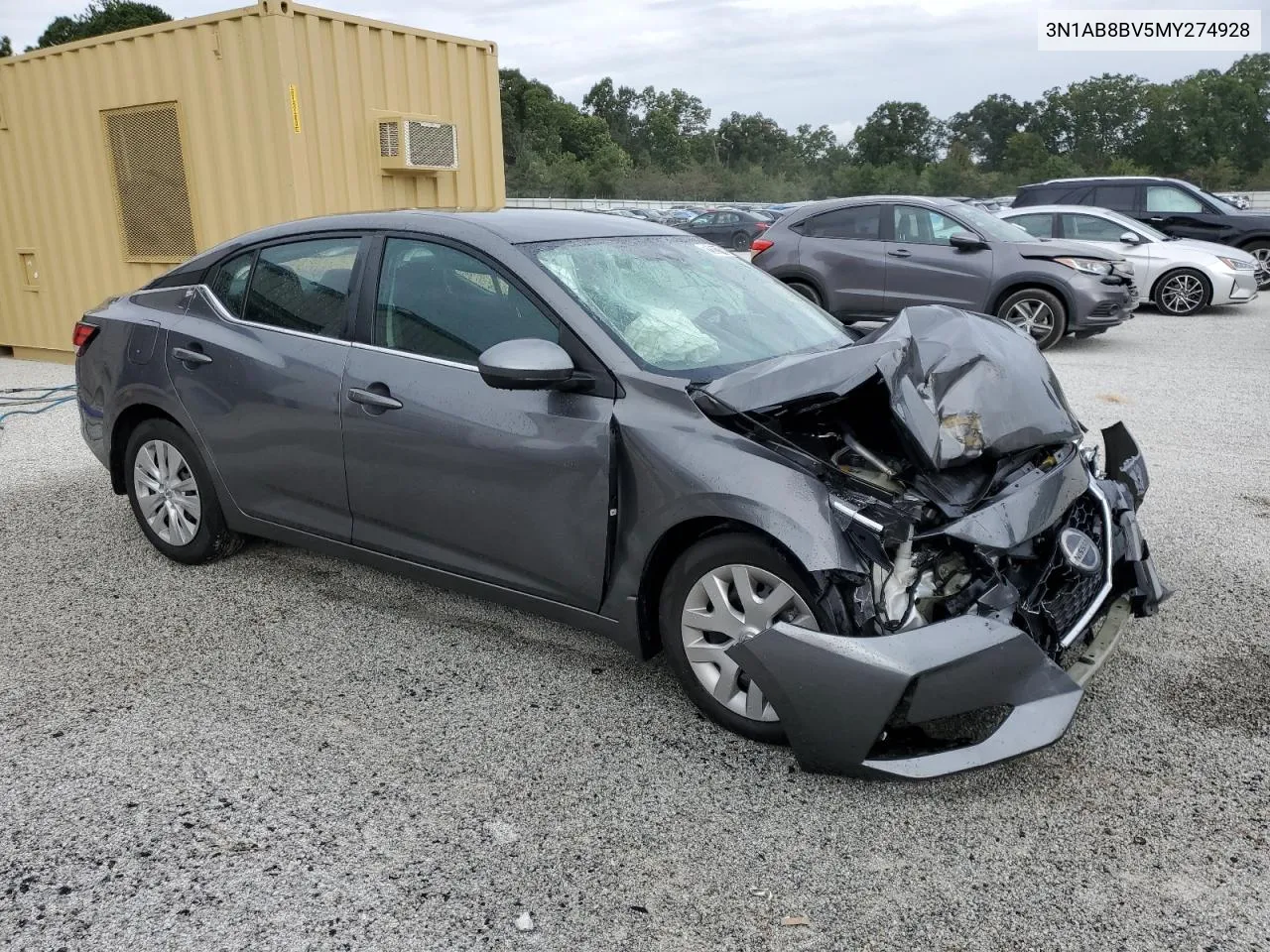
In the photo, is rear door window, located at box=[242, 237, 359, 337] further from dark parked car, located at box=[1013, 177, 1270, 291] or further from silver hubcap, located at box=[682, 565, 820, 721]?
dark parked car, located at box=[1013, 177, 1270, 291]

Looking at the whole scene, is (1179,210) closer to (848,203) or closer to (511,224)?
(848,203)

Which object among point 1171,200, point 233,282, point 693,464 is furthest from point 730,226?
point 693,464

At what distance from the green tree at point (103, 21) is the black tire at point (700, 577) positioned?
5166 cm

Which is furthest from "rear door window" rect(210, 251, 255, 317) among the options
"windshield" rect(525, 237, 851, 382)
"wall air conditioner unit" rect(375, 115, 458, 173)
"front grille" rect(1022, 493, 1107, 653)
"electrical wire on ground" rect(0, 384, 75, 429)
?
"electrical wire on ground" rect(0, 384, 75, 429)

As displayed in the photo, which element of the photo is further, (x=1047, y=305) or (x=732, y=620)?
(x=1047, y=305)

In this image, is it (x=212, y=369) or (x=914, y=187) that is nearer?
(x=212, y=369)

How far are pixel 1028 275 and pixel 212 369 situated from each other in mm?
8550

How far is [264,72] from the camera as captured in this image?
8.06 m

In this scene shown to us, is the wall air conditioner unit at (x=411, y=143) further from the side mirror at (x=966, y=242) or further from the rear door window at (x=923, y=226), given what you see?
the side mirror at (x=966, y=242)

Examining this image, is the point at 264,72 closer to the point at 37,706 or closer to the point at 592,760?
the point at 37,706

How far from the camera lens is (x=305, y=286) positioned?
13.5 ft

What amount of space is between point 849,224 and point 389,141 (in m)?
5.09

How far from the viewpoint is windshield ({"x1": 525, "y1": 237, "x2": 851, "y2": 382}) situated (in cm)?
347

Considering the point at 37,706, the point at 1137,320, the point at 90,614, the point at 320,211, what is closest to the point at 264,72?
the point at 320,211
